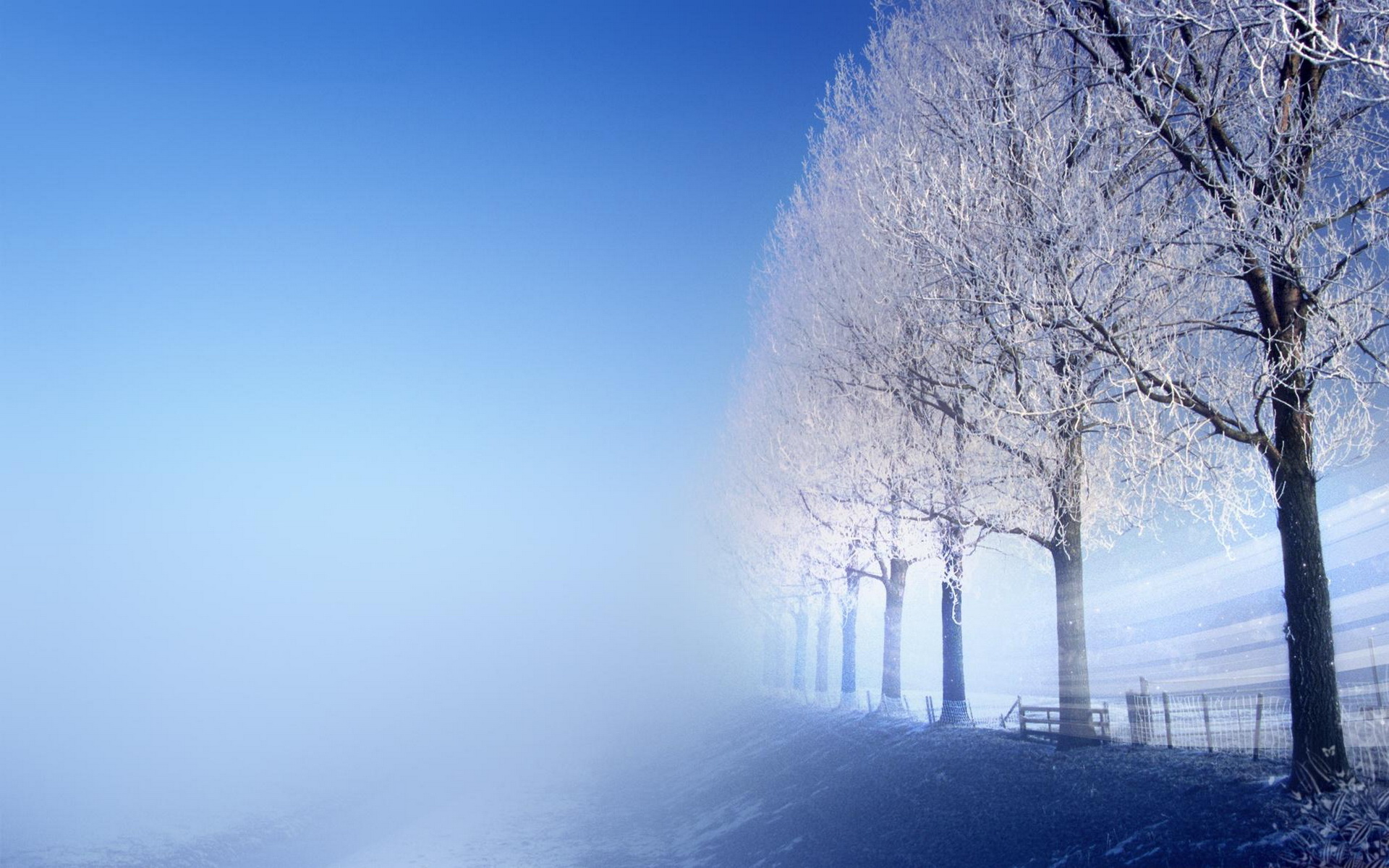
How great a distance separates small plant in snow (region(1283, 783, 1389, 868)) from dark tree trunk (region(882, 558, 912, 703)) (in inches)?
436

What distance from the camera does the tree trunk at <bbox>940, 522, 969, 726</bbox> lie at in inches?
491

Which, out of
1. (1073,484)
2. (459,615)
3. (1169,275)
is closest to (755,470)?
(1073,484)

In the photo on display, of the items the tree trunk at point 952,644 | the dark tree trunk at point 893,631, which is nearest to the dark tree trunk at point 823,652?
the dark tree trunk at point 893,631

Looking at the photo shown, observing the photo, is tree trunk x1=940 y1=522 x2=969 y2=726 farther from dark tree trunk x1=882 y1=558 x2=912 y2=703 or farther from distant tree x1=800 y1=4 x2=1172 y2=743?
dark tree trunk x1=882 y1=558 x2=912 y2=703

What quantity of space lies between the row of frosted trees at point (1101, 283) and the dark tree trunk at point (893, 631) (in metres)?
3.68

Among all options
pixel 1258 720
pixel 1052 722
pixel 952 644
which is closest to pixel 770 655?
pixel 952 644

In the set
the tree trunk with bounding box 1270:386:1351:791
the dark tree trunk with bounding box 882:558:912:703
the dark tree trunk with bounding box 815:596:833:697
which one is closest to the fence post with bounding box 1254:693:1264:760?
the tree trunk with bounding box 1270:386:1351:791

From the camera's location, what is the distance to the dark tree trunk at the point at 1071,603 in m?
9.62

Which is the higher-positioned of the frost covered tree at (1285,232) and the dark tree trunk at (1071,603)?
the frost covered tree at (1285,232)

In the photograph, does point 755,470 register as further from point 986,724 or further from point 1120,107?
point 1120,107

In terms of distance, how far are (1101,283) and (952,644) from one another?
8.04 m

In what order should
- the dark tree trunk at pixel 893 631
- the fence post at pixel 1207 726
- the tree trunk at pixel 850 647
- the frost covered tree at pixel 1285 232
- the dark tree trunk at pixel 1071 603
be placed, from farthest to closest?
the tree trunk at pixel 850 647
the dark tree trunk at pixel 893 631
the dark tree trunk at pixel 1071 603
the fence post at pixel 1207 726
the frost covered tree at pixel 1285 232

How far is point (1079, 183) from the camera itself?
7.50m

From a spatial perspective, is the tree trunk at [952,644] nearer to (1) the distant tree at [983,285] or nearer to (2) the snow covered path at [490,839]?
(1) the distant tree at [983,285]
